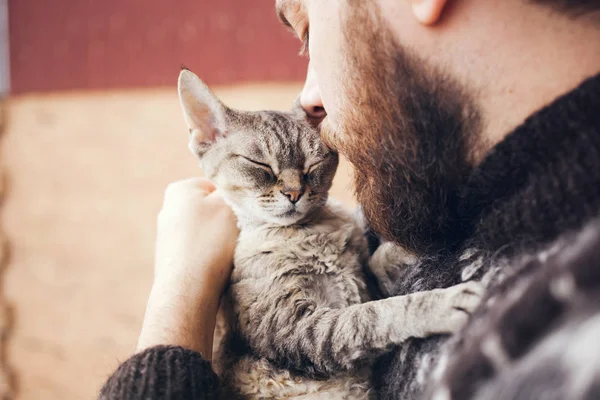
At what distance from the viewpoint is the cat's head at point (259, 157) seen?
1643 millimetres

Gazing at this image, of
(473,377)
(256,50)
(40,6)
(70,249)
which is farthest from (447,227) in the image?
(40,6)

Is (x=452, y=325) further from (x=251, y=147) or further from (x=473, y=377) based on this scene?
(x=251, y=147)

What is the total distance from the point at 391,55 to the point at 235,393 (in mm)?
917

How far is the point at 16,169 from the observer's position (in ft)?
17.7

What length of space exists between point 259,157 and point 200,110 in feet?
0.83

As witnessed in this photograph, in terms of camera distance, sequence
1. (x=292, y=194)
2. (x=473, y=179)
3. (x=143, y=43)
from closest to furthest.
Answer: (x=473, y=179) → (x=292, y=194) → (x=143, y=43)

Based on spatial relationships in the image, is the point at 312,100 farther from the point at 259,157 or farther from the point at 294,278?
the point at 294,278

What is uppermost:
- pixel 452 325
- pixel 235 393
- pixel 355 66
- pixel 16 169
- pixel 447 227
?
pixel 355 66

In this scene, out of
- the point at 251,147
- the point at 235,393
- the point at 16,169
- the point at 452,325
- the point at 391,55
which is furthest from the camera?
the point at 16,169

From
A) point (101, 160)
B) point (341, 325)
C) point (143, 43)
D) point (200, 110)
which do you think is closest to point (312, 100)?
point (200, 110)

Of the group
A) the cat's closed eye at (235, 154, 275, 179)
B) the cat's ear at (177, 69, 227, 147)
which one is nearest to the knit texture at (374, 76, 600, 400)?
the cat's closed eye at (235, 154, 275, 179)

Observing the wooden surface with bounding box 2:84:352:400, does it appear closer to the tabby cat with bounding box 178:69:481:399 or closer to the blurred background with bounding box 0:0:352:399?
the blurred background with bounding box 0:0:352:399

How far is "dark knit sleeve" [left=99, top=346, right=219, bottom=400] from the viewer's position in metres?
1.16

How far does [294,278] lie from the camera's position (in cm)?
150
